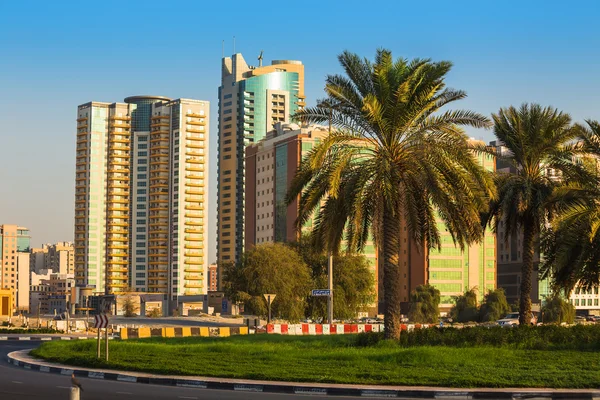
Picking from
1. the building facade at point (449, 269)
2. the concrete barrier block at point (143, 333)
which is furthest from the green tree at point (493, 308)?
the concrete barrier block at point (143, 333)

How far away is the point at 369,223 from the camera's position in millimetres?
37781

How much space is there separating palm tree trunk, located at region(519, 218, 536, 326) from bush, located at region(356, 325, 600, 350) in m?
8.11

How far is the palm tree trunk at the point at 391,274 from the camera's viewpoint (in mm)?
36219

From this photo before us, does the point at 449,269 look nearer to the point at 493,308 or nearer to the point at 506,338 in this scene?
the point at 493,308

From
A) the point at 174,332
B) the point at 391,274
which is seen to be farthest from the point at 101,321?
the point at 174,332

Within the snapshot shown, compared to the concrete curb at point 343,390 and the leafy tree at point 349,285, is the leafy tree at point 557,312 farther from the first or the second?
the concrete curb at point 343,390

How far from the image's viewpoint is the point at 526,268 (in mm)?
45312

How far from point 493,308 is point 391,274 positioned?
88602 mm

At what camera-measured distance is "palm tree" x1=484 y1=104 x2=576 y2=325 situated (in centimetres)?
4472

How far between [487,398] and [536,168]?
2526 centimetres

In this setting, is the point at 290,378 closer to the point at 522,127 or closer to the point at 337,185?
the point at 337,185

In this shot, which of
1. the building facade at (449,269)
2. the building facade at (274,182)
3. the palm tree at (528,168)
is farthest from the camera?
the building facade at (274,182)

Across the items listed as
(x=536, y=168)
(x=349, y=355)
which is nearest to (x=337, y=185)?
(x=349, y=355)

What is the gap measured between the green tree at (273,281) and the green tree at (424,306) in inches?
1355
